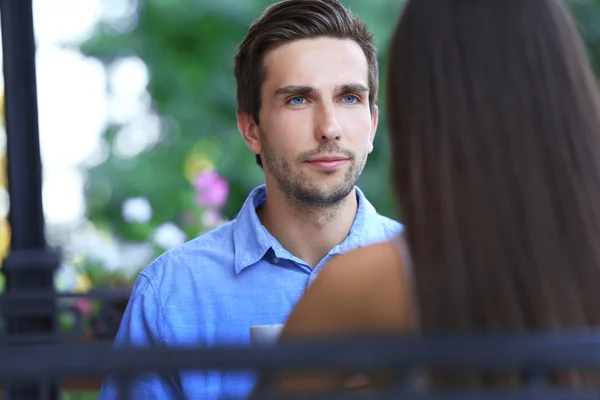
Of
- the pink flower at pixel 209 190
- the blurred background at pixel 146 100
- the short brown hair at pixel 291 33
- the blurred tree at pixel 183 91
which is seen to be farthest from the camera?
the blurred tree at pixel 183 91

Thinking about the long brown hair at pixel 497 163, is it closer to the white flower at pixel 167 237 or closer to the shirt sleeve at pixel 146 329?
the shirt sleeve at pixel 146 329

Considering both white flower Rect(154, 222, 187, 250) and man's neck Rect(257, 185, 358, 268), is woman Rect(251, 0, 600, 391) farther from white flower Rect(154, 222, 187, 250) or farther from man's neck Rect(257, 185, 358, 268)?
white flower Rect(154, 222, 187, 250)

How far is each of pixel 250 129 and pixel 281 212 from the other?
32 centimetres

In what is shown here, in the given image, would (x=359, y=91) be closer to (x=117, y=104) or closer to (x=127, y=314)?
(x=127, y=314)

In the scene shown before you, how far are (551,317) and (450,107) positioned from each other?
0.94ft

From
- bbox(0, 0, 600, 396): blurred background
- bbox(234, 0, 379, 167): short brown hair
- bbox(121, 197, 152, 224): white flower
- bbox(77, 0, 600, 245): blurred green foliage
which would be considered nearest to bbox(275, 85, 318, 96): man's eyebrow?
bbox(234, 0, 379, 167): short brown hair

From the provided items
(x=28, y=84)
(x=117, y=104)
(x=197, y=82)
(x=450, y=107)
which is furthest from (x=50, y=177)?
(x=450, y=107)

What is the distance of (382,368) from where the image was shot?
34.2 inches

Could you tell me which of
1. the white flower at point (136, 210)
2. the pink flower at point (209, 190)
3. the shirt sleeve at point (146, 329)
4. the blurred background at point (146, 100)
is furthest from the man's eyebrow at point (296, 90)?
the blurred background at point (146, 100)

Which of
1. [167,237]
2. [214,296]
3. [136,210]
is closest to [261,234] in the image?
[214,296]

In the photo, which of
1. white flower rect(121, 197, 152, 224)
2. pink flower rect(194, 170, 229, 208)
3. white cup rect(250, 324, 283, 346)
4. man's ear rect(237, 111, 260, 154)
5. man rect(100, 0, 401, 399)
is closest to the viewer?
white cup rect(250, 324, 283, 346)

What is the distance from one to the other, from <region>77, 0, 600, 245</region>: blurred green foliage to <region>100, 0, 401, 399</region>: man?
5577 mm

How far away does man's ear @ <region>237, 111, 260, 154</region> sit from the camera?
2.64 m

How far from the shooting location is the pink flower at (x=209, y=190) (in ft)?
16.0
